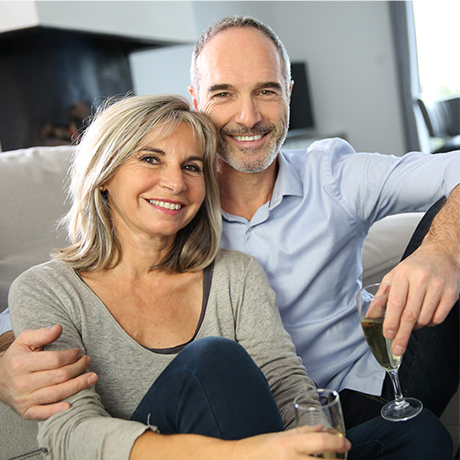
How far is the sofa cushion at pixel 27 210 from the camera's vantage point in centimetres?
150

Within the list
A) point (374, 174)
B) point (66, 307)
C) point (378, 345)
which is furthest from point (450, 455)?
point (66, 307)

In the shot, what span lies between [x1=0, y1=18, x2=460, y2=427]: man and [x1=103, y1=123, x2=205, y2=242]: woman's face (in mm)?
231

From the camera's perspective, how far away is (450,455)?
3.44ft

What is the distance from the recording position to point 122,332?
117 cm

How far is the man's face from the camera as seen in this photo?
4.87 ft

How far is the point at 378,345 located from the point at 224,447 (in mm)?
340

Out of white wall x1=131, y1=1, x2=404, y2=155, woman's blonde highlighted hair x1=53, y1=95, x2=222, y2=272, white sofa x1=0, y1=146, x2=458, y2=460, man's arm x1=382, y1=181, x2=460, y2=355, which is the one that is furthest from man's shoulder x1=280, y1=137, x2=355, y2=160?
white wall x1=131, y1=1, x2=404, y2=155

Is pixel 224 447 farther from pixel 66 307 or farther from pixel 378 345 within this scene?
pixel 66 307

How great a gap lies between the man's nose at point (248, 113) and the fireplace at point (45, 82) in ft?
8.51

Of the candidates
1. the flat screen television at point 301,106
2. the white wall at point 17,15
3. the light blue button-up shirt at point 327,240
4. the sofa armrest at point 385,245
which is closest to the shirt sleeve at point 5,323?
the light blue button-up shirt at point 327,240

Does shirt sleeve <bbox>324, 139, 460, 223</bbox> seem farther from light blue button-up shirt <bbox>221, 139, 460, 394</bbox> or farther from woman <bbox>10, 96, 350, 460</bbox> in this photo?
woman <bbox>10, 96, 350, 460</bbox>

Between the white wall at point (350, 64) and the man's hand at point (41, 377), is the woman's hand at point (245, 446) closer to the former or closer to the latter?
the man's hand at point (41, 377)

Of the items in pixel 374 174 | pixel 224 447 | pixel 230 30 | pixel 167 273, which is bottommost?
pixel 224 447

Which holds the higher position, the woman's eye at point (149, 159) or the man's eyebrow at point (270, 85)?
the man's eyebrow at point (270, 85)
